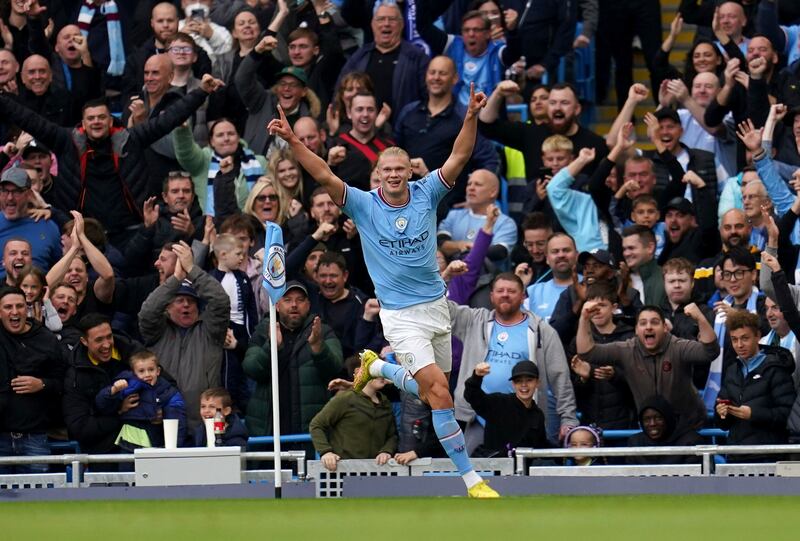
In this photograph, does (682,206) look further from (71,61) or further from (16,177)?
(71,61)

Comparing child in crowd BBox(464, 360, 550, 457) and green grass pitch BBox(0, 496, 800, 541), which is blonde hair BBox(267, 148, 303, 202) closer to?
child in crowd BBox(464, 360, 550, 457)

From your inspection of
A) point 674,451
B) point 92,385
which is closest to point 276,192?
point 92,385

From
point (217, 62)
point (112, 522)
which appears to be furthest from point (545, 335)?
point (217, 62)

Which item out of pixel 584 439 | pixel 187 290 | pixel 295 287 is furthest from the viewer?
pixel 187 290

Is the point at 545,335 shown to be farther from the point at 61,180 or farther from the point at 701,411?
the point at 61,180

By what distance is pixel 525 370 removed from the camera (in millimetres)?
14320

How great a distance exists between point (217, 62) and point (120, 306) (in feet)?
15.3

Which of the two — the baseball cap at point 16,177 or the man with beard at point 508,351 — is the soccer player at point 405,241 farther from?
the baseball cap at point 16,177

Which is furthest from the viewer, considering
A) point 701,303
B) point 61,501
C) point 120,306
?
point 120,306

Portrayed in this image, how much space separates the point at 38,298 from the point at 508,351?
4454 millimetres

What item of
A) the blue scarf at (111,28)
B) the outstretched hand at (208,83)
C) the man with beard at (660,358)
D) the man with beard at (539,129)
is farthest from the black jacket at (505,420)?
the blue scarf at (111,28)

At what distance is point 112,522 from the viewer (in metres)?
10.6

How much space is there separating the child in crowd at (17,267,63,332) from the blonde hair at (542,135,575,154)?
5.50 meters

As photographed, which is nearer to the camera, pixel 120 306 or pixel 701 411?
pixel 701 411
